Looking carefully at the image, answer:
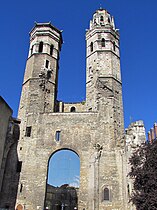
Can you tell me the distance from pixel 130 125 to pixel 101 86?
492 cm

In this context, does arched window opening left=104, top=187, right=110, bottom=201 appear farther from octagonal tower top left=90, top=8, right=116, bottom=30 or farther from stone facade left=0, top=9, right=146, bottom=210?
octagonal tower top left=90, top=8, right=116, bottom=30

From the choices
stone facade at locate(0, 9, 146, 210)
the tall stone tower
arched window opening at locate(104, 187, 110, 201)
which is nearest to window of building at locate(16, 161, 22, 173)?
stone facade at locate(0, 9, 146, 210)

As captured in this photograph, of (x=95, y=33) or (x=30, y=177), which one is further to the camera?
(x=95, y=33)

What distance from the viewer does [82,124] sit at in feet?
71.4

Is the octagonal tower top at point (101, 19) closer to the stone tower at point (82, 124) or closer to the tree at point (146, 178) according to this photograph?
the stone tower at point (82, 124)

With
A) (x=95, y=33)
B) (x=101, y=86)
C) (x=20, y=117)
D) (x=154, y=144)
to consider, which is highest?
(x=95, y=33)

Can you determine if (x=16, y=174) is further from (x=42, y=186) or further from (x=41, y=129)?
(x=41, y=129)

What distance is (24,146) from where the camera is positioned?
20.8 m

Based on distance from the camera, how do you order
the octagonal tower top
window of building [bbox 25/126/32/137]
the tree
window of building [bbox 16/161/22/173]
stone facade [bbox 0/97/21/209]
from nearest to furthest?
the tree, stone facade [bbox 0/97/21/209], window of building [bbox 16/161/22/173], window of building [bbox 25/126/32/137], the octagonal tower top

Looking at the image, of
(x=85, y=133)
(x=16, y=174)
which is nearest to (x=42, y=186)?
(x=16, y=174)

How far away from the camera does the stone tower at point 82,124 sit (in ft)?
61.7

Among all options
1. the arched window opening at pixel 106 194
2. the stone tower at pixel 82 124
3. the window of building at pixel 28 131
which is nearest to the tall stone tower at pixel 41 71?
the stone tower at pixel 82 124

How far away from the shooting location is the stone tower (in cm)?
1880

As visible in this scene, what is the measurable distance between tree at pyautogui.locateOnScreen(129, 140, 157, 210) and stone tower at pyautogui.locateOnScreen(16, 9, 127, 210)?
13.5ft
